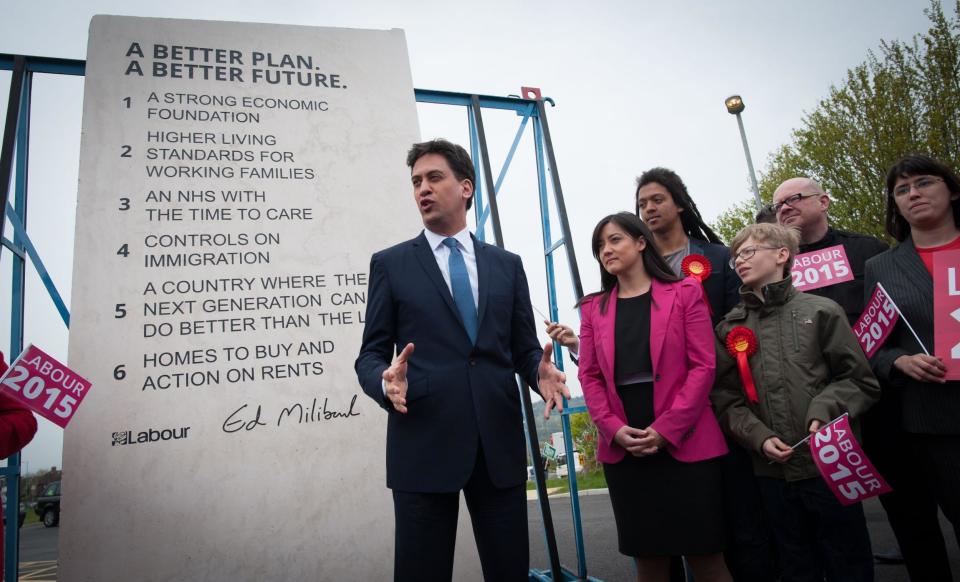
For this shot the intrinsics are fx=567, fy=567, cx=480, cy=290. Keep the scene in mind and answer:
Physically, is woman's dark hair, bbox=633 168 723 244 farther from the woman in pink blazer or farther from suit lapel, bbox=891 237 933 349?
suit lapel, bbox=891 237 933 349

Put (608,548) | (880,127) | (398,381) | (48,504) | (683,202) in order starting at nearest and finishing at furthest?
1. (398,381)
2. (683,202)
3. (608,548)
4. (880,127)
5. (48,504)

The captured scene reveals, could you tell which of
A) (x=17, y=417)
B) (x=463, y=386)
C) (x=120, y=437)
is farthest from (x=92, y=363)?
(x=463, y=386)

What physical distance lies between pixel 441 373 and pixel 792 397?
1.38 meters

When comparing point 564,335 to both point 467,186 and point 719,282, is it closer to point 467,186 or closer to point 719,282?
point 467,186

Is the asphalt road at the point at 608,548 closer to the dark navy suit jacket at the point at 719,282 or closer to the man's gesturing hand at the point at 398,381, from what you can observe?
the dark navy suit jacket at the point at 719,282

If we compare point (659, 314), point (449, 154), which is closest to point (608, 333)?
point (659, 314)

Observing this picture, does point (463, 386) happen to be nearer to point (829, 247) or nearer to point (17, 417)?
point (17, 417)

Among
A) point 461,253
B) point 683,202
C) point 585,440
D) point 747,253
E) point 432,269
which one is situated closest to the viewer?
point 432,269

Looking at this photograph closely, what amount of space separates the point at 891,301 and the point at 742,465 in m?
0.86

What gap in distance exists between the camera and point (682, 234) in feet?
9.20

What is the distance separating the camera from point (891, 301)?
7.19 feet

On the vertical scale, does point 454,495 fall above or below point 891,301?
below

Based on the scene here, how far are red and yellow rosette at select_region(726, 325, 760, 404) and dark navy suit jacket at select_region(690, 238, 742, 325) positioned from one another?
26 centimetres

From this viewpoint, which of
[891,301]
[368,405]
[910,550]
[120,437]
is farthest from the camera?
[368,405]
